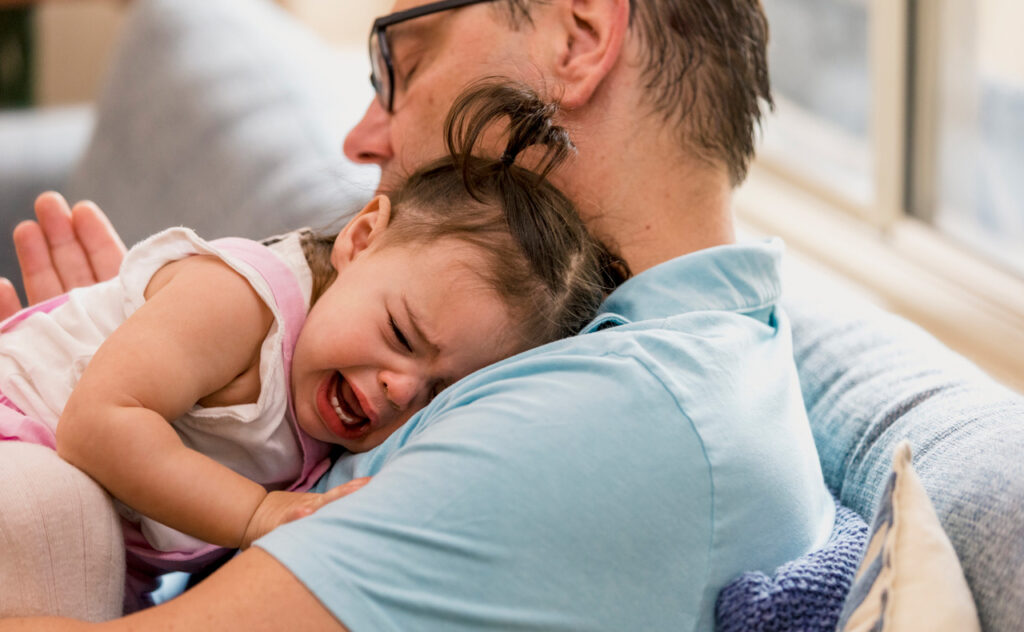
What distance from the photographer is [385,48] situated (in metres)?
1.38

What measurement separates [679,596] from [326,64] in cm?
177

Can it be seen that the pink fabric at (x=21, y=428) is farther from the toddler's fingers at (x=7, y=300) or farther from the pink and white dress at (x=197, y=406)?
the toddler's fingers at (x=7, y=300)

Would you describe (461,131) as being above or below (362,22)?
above

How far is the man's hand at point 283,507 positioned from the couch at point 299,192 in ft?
1.59

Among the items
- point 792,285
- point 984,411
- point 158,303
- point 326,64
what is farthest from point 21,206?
point 984,411

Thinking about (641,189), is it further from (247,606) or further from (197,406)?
(247,606)

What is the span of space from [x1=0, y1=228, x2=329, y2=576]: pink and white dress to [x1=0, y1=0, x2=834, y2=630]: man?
8 cm

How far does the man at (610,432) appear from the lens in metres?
0.81

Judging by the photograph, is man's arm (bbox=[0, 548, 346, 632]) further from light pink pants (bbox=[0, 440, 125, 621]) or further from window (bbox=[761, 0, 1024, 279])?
window (bbox=[761, 0, 1024, 279])

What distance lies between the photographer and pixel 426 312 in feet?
3.59

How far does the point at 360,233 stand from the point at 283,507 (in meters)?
0.35

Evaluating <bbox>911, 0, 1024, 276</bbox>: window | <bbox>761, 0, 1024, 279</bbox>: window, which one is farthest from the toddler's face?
<bbox>911, 0, 1024, 276</bbox>: window

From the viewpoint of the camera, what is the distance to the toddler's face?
1096 mm

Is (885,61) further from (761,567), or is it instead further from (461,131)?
(761,567)
